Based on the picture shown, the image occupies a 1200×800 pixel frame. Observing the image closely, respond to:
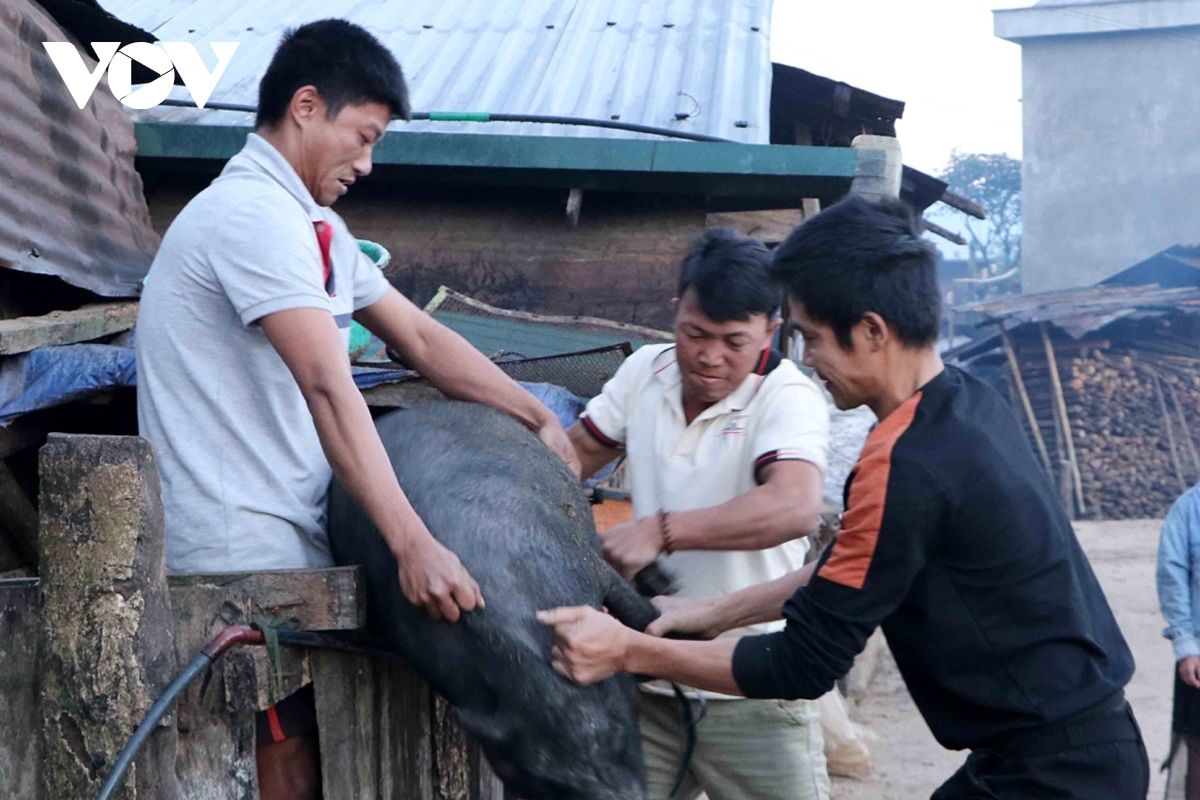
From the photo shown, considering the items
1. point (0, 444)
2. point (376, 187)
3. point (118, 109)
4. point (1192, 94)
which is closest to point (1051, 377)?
point (1192, 94)

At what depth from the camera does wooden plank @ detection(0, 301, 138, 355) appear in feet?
10.1

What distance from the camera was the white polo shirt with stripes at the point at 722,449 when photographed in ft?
9.48

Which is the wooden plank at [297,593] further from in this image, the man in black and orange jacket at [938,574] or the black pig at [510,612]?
the man in black and orange jacket at [938,574]

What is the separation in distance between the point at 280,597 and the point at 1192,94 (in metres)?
28.6

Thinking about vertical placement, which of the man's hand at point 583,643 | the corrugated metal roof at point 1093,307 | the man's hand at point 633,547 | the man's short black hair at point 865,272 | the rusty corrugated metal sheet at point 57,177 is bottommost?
the corrugated metal roof at point 1093,307

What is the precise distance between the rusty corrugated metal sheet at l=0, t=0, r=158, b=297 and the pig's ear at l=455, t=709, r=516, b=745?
7.28 feet

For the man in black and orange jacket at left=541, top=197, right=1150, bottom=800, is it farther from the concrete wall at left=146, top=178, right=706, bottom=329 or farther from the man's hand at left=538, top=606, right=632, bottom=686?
the concrete wall at left=146, top=178, right=706, bottom=329

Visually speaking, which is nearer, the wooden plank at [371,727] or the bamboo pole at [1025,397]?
the wooden plank at [371,727]

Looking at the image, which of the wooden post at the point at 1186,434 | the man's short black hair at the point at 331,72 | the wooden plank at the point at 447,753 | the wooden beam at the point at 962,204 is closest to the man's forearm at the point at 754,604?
the wooden plank at the point at 447,753

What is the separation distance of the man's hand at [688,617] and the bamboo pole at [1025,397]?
52.7 feet

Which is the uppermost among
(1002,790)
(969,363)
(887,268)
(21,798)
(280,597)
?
(887,268)

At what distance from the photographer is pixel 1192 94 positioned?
26.2 metres

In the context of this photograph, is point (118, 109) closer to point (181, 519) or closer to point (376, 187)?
point (376, 187)

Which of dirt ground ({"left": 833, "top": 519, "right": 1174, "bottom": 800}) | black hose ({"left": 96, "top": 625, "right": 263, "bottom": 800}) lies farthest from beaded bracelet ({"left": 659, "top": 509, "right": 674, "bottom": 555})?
dirt ground ({"left": 833, "top": 519, "right": 1174, "bottom": 800})
